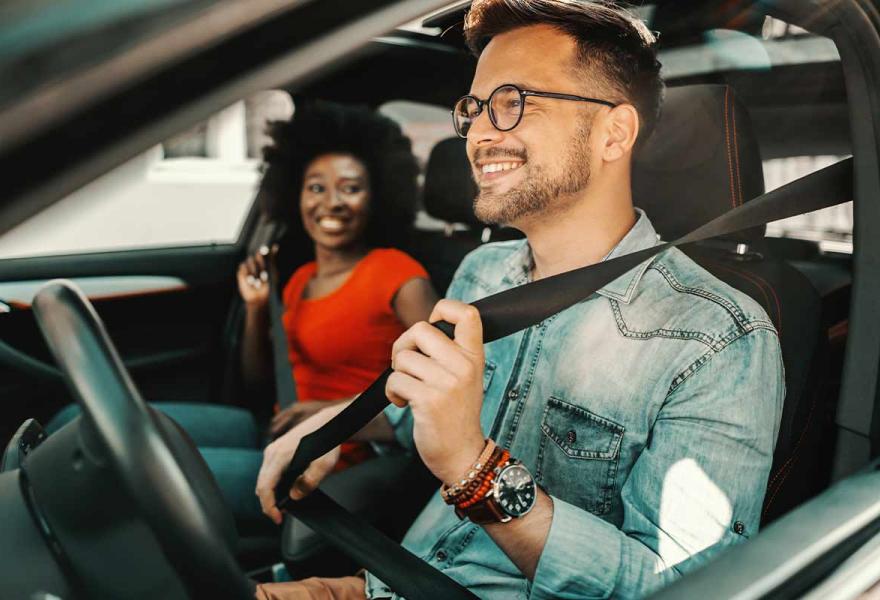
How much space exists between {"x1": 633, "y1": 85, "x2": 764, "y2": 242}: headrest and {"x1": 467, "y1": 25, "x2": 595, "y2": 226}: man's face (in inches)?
8.5

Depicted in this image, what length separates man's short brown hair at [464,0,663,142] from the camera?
1.39 meters

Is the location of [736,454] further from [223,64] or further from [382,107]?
[382,107]

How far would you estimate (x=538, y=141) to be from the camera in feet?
4.52

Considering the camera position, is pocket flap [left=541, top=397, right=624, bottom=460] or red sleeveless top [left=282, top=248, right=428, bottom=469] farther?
red sleeveless top [left=282, top=248, right=428, bottom=469]

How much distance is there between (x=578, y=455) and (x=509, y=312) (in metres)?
0.32

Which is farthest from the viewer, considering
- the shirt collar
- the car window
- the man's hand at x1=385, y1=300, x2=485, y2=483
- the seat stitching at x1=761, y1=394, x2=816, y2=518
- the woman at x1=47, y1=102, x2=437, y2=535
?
the woman at x1=47, y1=102, x2=437, y2=535

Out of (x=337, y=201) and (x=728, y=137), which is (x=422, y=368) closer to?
(x=728, y=137)

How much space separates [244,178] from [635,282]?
16.0ft

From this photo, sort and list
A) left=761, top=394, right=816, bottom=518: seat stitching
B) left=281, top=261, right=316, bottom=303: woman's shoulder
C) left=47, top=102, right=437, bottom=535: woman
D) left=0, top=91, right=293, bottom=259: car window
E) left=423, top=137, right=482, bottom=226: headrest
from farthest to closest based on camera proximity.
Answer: left=281, top=261, right=316, bottom=303: woman's shoulder, left=423, top=137, right=482, bottom=226: headrest, left=47, top=102, right=437, bottom=535: woman, left=761, top=394, right=816, bottom=518: seat stitching, left=0, top=91, right=293, bottom=259: car window

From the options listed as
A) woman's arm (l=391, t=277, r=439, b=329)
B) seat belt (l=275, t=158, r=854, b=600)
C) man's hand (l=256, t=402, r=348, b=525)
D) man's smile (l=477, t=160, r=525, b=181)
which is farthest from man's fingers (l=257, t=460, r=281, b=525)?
woman's arm (l=391, t=277, r=439, b=329)

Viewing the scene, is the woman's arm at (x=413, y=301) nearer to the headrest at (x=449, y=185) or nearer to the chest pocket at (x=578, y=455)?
the headrest at (x=449, y=185)

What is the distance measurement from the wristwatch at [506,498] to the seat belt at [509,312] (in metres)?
0.16

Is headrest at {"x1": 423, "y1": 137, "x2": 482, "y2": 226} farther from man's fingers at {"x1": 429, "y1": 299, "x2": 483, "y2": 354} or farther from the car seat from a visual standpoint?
man's fingers at {"x1": 429, "y1": 299, "x2": 483, "y2": 354}

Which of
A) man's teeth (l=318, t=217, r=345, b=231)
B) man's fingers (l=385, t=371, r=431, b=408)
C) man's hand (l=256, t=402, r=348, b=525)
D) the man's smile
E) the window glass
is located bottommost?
man's hand (l=256, t=402, r=348, b=525)
